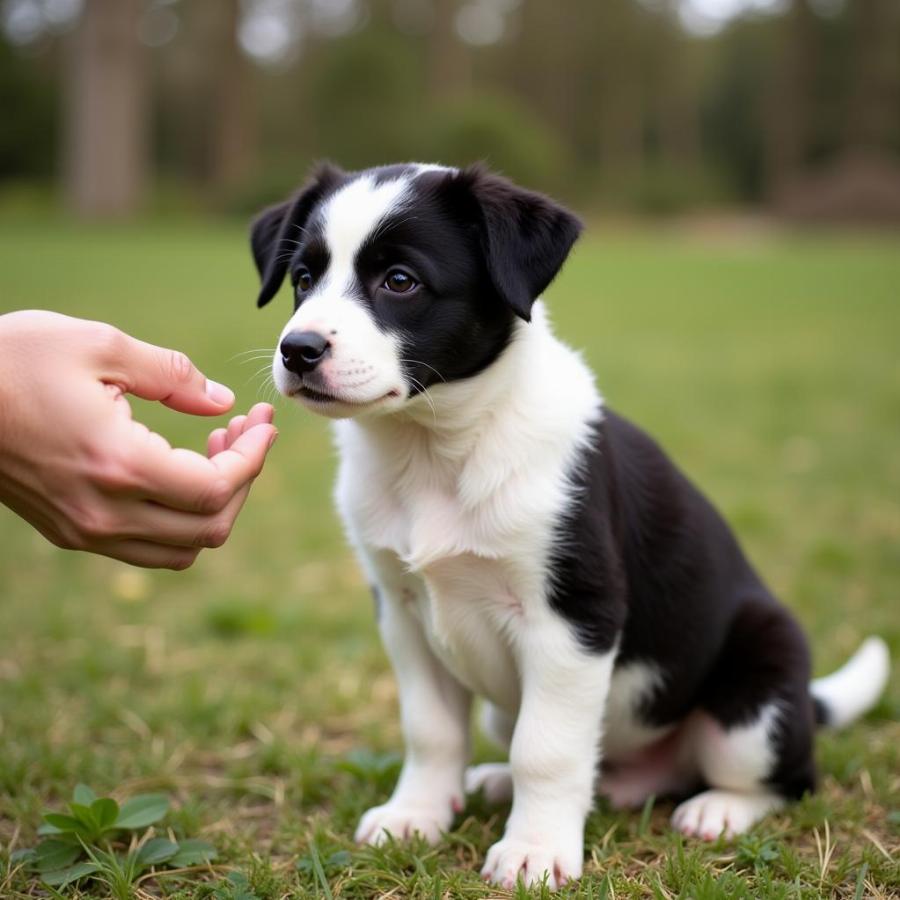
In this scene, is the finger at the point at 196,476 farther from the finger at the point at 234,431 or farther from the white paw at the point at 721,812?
the white paw at the point at 721,812

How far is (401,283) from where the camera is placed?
261cm

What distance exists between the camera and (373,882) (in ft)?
8.12

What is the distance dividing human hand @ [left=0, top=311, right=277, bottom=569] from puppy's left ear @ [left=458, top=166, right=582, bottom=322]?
0.70m

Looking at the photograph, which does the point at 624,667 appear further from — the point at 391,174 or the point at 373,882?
the point at 391,174

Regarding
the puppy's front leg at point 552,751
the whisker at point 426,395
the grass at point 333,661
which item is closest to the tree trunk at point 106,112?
the grass at point 333,661

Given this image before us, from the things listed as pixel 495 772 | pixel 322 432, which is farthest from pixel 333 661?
pixel 322 432

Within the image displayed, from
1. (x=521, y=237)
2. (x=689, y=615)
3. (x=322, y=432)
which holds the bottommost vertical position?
(x=322, y=432)

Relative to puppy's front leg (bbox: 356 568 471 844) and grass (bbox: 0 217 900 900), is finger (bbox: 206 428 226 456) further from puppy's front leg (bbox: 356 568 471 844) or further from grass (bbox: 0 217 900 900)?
grass (bbox: 0 217 900 900)

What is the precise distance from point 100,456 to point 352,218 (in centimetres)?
91

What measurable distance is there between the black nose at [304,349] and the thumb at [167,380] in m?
0.16

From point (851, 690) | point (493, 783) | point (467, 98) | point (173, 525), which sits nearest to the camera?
point (173, 525)

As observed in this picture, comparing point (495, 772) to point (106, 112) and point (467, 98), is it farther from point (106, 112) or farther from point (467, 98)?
point (467, 98)

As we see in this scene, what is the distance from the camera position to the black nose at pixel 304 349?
7.85ft

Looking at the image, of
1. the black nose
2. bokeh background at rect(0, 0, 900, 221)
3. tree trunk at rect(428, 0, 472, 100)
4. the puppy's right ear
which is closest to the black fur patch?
the black nose
